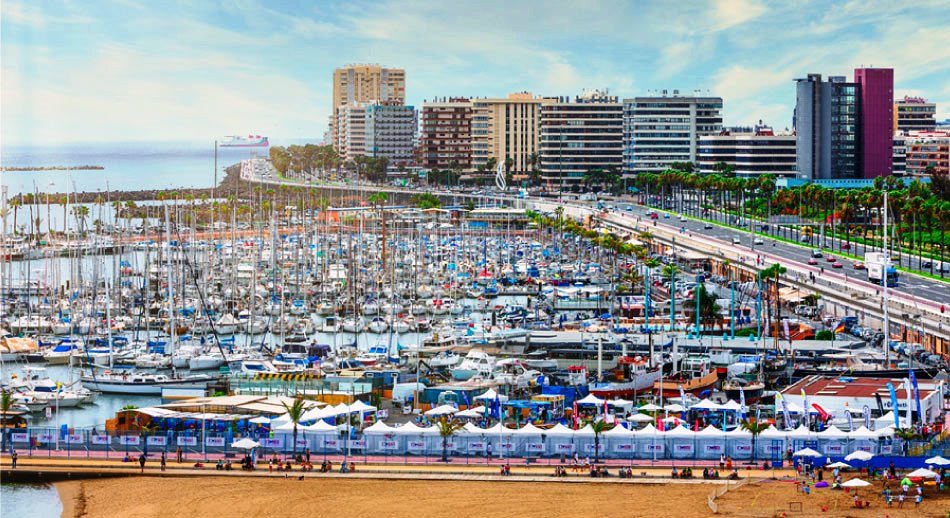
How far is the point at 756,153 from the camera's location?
139375 millimetres

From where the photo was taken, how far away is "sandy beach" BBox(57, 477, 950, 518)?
99.3 feet

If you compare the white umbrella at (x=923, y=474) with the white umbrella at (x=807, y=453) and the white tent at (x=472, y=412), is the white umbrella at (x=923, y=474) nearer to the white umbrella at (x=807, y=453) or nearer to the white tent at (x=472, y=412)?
the white umbrella at (x=807, y=453)

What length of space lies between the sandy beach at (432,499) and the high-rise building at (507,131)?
5592 inches

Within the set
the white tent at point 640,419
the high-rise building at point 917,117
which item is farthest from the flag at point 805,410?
the high-rise building at point 917,117

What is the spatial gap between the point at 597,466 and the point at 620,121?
421 ft

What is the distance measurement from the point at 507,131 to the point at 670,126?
26934 mm

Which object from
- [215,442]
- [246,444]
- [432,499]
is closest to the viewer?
[432,499]

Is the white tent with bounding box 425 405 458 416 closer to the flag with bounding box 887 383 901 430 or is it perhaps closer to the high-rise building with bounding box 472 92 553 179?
the flag with bounding box 887 383 901 430

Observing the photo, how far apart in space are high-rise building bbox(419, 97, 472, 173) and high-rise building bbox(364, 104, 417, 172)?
1577 cm

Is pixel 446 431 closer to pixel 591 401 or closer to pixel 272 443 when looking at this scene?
pixel 272 443

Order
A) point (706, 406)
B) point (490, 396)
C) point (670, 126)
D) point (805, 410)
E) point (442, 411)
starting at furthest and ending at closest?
point (670, 126) < point (490, 396) < point (442, 411) < point (706, 406) < point (805, 410)

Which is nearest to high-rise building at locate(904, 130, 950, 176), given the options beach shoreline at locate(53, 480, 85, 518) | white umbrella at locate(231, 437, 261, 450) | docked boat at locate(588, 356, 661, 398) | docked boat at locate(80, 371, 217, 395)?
docked boat at locate(588, 356, 661, 398)

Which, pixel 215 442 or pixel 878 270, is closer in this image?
pixel 215 442

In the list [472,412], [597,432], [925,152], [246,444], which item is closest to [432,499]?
[597,432]
